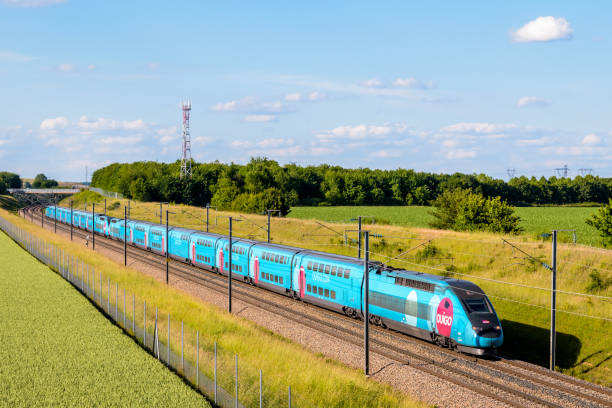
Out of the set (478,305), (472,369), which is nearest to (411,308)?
(478,305)

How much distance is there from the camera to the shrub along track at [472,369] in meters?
24.2

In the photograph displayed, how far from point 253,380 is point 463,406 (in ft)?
29.0

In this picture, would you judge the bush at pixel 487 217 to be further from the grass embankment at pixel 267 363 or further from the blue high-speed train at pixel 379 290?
the grass embankment at pixel 267 363

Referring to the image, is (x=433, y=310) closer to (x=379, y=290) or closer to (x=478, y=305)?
(x=478, y=305)

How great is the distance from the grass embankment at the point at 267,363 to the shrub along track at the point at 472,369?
11.3 ft

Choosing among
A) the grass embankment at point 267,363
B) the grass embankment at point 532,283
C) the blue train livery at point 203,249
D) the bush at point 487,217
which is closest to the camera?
the grass embankment at point 267,363

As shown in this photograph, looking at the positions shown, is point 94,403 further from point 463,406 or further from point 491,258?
point 491,258

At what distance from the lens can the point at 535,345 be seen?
1387 inches

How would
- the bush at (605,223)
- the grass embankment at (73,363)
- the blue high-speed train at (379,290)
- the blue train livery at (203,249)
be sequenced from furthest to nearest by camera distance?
the blue train livery at (203,249)
the bush at (605,223)
the blue high-speed train at (379,290)
the grass embankment at (73,363)

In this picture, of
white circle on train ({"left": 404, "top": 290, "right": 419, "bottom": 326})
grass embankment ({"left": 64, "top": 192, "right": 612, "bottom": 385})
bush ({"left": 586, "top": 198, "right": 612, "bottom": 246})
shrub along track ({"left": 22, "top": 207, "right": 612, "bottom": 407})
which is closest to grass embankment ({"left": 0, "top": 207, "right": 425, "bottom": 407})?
shrub along track ({"left": 22, "top": 207, "right": 612, "bottom": 407})

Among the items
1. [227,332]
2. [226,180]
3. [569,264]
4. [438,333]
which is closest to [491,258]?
[569,264]

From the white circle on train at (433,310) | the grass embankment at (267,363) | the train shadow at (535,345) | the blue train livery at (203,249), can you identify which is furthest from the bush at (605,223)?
the grass embankment at (267,363)

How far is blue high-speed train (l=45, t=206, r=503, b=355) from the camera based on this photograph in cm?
2861

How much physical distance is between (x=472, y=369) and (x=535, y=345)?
10.1 m
